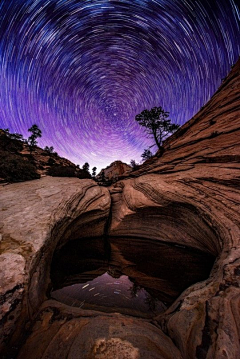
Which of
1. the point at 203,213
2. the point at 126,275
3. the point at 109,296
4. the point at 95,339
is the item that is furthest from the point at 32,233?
the point at 203,213

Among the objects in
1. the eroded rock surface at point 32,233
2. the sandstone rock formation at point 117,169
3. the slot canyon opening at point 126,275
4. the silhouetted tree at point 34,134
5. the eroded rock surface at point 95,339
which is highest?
the silhouetted tree at point 34,134

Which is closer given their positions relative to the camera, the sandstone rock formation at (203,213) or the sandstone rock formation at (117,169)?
the sandstone rock formation at (203,213)

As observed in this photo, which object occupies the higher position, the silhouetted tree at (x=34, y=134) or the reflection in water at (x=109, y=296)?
the silhouetted tree at (x=34, y=134)

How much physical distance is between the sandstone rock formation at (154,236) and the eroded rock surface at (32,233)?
0.03m

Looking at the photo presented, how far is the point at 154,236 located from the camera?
10039mm

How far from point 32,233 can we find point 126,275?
433 centimetres

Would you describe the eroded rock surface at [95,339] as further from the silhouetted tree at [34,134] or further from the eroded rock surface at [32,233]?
the silhouetted tree at [34,134]

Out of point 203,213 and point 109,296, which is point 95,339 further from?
point 203,213

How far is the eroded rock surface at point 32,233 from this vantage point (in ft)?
9.05

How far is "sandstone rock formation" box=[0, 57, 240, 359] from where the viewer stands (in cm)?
229

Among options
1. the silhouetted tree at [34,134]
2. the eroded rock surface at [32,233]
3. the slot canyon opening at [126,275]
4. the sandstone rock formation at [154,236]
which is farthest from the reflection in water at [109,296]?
the silhouetted tree at [34,134]

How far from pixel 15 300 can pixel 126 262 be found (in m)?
5.26

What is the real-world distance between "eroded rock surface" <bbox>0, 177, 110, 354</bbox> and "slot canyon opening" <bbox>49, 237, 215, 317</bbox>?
110 centimetres

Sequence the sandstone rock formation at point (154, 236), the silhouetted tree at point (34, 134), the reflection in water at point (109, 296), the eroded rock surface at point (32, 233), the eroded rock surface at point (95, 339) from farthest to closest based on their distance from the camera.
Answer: the silhouetted tree at point (34, 134)
the reflection in water at point (109, 296)
the eroded rock surface at point (32, 233)
the sandstone rock formation at point (154, 236)
the eroded rock surface at point (95, 339)
